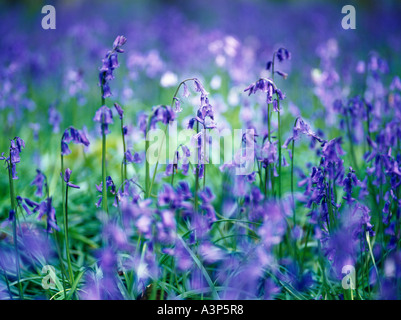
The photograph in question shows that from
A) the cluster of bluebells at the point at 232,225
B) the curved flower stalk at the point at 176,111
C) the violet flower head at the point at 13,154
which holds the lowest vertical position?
the cluster of bluebells at the point at 232,225

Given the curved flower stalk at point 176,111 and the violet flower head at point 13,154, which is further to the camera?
the violet flower head at point 13,154

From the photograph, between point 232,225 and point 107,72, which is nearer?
point 107,72

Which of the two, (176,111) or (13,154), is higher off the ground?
(176,111)

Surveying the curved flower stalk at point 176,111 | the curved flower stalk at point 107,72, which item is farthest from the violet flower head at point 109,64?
the curved flower stalk at point 176,111

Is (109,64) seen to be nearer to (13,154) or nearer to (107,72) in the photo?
(107,72)

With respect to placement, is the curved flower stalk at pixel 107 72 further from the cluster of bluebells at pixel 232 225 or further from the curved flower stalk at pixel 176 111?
the curved flower stalk at pixel 176 111

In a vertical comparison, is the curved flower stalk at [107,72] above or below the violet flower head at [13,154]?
above

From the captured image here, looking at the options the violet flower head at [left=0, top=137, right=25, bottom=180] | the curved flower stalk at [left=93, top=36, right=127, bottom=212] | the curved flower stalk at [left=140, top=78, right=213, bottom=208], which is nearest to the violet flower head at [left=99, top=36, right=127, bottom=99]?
the curved flower stalk at [left=93, top=36, right=127, bottom=212]

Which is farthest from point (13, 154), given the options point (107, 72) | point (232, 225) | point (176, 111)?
point (232, 225)

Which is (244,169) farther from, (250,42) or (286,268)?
(250,42)

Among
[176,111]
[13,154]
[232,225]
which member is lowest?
[232,225]

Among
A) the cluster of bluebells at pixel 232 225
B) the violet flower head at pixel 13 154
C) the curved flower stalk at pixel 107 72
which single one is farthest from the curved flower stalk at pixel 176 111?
the violet flower head at pixel 13 154

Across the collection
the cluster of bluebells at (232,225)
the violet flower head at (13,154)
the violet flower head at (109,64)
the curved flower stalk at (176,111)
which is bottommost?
the cluster of bluebells at (232,225)

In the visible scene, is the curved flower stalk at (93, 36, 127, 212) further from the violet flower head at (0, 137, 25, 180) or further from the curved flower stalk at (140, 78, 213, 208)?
the violet flower head at (0, 137, 25, 180)
